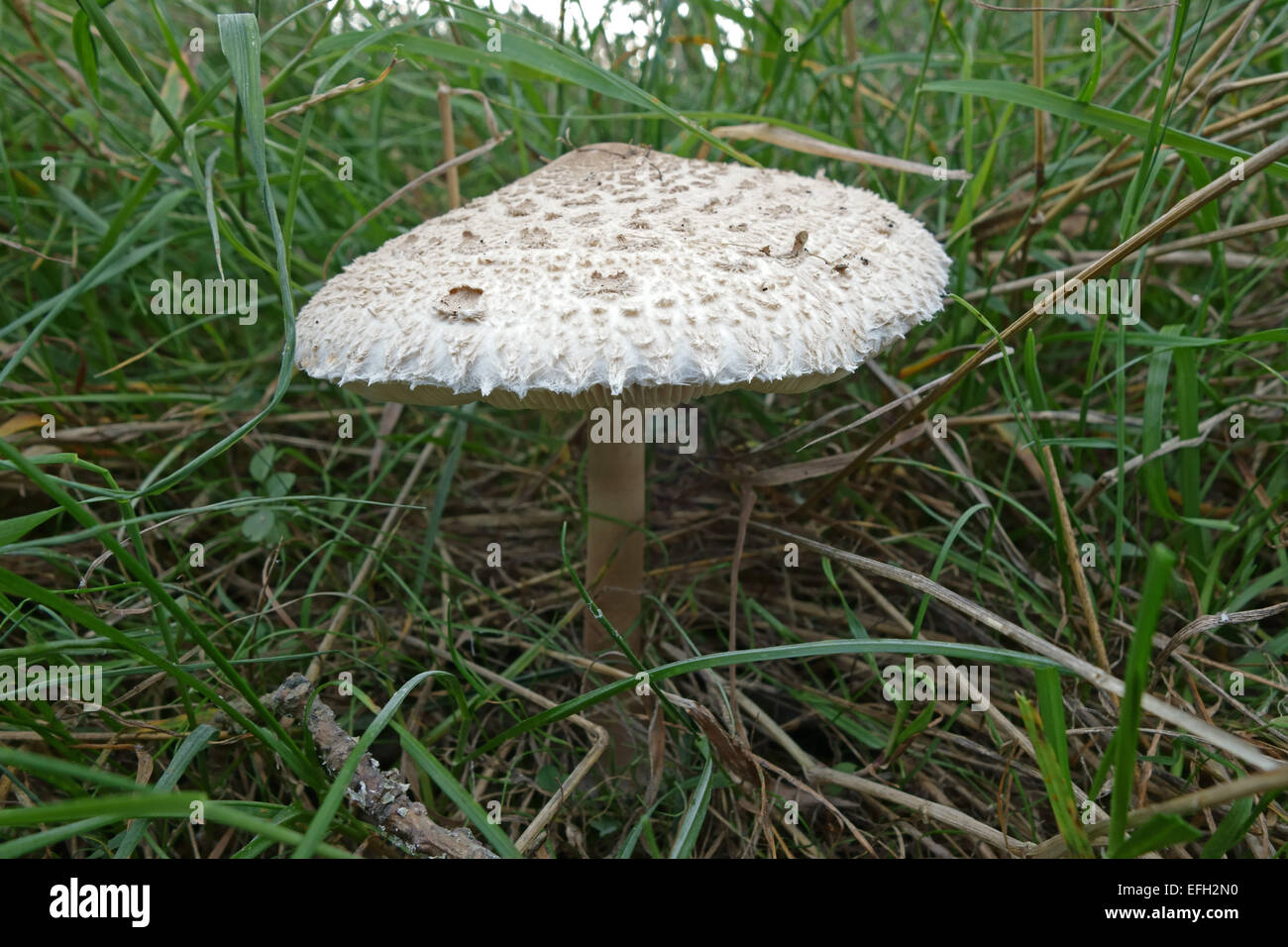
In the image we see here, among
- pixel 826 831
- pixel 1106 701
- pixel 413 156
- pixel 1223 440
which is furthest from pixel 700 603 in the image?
pixel 413 156

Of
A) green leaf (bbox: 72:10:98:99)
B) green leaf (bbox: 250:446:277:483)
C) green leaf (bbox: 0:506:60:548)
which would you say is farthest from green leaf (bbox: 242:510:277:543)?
green leaf (bbox: 72:10:98:99)

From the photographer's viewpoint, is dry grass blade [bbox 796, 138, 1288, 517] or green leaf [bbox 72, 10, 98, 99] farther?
green leaf [bbox 72, 10, 98, 99]

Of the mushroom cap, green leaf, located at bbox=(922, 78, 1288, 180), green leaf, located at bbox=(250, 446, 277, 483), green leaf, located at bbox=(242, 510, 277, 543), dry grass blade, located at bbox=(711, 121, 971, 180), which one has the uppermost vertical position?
green leaf, located at bbox=(922, 78, 1288, 180)

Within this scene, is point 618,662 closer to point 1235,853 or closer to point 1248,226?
point 1235,853

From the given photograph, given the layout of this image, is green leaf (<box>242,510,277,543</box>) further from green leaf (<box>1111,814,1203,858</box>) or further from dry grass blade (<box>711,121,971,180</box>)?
green leaf (<box>1111,814,1203,858</box>)

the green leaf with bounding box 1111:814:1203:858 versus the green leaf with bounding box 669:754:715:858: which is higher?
the green leaf with bounding box 1111:814:1203:858

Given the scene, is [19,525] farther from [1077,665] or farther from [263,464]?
[1077,665]
